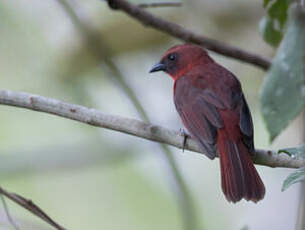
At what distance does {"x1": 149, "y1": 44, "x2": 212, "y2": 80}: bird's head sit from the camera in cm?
432

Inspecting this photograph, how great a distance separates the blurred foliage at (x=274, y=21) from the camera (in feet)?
7.95

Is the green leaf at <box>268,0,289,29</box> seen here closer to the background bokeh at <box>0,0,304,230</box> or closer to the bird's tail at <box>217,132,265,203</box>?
the bird's tail at <box>217,132,265,203</box>

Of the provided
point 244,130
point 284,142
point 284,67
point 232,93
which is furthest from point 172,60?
point 284,67

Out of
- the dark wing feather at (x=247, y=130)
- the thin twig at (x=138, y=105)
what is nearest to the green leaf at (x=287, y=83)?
the dark wing feather at (x=247, y=130)

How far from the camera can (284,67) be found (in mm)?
1278

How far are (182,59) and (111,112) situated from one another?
1760mm

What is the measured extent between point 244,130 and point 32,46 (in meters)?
3.65

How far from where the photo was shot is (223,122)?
3277 mm

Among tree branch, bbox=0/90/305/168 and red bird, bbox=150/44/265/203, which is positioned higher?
tree branch, bbox=0/90/305/168

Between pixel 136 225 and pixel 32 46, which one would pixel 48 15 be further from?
pixel 136 225

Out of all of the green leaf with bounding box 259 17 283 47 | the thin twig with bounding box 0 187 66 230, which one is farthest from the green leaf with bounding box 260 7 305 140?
the green leaf with bounding box 259 17 283 47

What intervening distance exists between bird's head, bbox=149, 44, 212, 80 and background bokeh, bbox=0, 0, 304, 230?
696 millimetres

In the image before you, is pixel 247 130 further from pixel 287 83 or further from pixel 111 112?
pixel 111 112

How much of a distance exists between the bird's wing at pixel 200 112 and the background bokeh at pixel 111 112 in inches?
48.2
